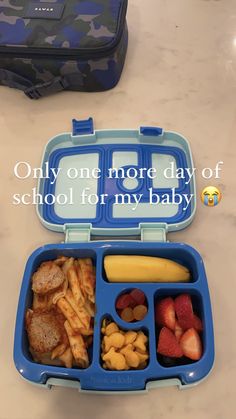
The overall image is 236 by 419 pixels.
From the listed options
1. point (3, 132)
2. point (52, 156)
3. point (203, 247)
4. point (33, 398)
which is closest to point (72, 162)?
point (52, 156)

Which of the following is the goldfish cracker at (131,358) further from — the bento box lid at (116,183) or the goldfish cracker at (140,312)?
the bento box lid at (116,183)

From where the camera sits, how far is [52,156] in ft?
2.21

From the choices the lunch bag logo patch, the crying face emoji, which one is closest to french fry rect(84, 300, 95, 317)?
the crying face emoji

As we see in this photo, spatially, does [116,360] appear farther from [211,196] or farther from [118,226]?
[211,196]

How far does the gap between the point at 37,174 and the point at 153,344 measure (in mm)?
343

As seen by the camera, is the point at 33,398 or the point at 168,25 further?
the point at 168,25

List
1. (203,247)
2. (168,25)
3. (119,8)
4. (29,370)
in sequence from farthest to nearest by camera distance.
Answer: (168,25) → (119,8) → (203,247) → (29,370)

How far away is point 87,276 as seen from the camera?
0.55m

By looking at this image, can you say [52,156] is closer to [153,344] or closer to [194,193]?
[194,193]

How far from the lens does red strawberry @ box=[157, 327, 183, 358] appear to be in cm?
49

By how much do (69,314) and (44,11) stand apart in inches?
20.8

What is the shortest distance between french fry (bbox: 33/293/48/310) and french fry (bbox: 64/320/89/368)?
0.15 ft

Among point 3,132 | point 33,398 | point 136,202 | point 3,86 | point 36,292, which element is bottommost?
point 33,398

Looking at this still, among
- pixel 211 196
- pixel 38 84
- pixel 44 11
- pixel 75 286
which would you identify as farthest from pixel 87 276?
pixel 44 11
